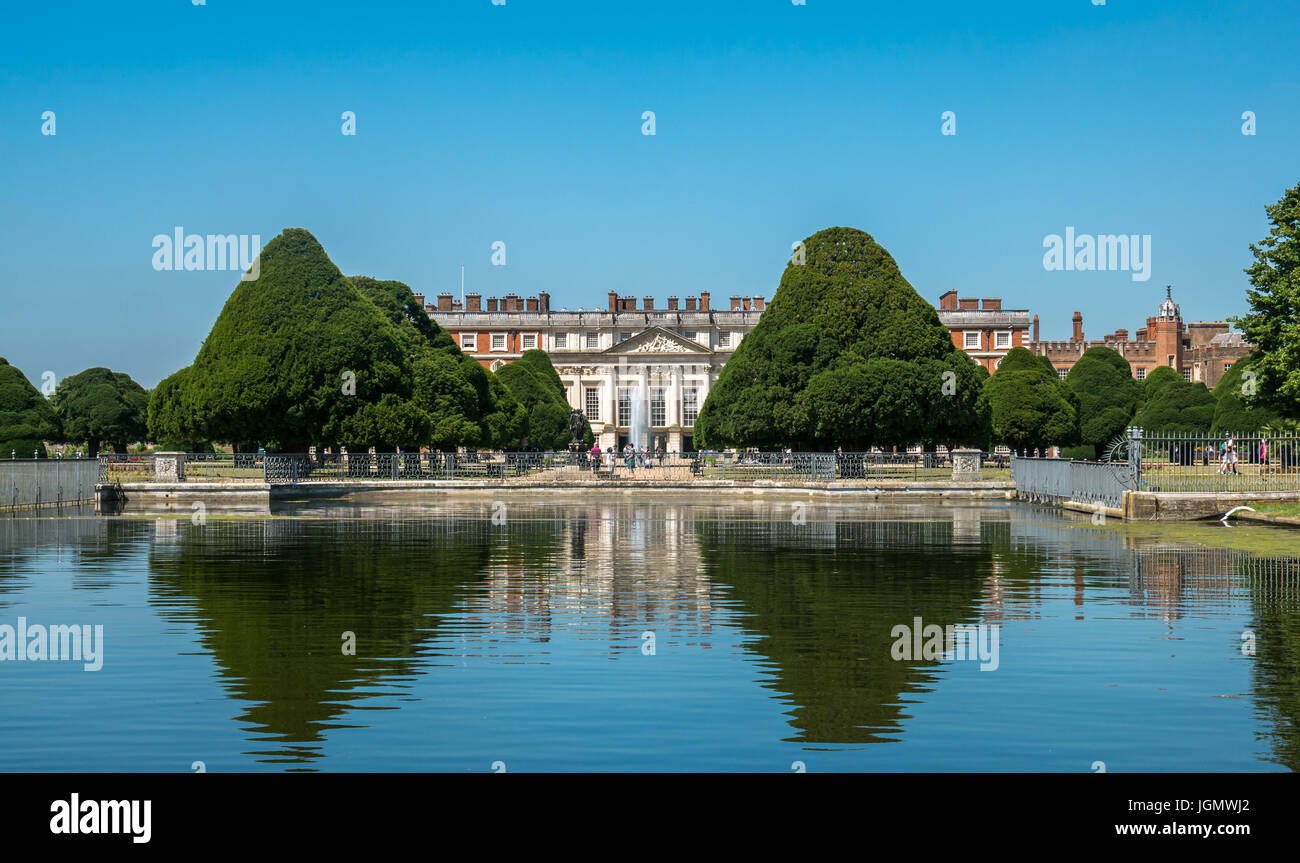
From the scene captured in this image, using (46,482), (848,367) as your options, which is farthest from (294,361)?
(848,367)

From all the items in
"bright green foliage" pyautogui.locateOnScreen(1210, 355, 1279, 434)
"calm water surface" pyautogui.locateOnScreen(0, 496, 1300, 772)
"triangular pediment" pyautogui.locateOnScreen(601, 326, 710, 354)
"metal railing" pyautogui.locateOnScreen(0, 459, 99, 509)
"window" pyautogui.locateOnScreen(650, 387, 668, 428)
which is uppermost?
"triangular pediment" pyautogui.locateOnScreen(601, 326, 710, 354)

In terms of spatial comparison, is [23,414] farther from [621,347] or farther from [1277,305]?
[621,347]

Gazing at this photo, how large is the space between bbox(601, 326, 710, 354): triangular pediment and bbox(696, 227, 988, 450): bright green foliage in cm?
5632

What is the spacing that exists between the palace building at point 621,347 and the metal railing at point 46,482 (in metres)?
68.7

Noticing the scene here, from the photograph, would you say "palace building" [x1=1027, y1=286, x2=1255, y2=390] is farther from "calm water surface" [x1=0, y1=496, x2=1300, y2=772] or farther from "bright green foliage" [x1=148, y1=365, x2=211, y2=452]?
"calm water surface" [x1=0, y1=496, x2=1300, y2=772]

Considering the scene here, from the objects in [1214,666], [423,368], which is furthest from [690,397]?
[1214,666]

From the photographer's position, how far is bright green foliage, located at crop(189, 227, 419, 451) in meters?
44.4

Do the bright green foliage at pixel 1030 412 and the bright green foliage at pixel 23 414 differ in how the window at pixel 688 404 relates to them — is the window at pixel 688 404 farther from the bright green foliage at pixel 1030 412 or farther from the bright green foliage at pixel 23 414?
the bright green foliage at pixel 23 414

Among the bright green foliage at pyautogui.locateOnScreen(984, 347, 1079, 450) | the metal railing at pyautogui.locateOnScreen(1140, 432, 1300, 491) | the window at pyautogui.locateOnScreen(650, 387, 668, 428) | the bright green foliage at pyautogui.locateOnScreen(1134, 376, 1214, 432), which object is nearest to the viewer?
the metal railing at pyautogui.locateOnScreen(1140, 432, 1300, 491)

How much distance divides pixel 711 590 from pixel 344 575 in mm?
4735

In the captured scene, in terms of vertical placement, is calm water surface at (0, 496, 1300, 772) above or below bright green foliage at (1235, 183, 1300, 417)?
below

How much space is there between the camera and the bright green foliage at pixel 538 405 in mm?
79750

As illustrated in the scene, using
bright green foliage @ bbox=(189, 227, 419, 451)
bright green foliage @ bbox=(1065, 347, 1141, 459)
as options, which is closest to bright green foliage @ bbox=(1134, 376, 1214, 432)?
bright green foliage @ bbox=(1065, 347, 1141, 459)

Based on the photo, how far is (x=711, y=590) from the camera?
14609 millimetres
